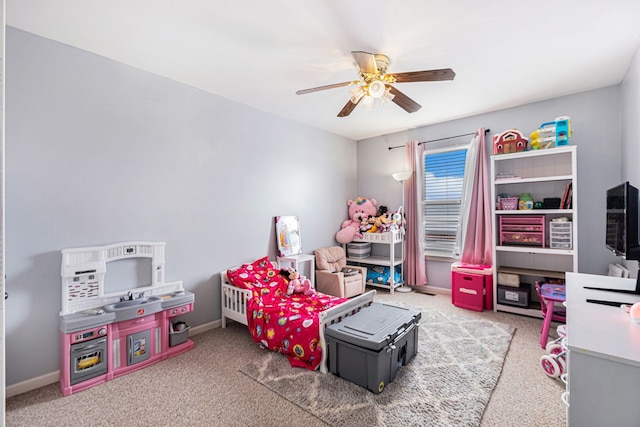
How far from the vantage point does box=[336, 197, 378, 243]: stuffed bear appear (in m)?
4.70

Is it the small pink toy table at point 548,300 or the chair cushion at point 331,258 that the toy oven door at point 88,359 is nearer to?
the chair cushion at point 331,258

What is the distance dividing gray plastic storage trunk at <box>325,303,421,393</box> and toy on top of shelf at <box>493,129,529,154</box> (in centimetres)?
235

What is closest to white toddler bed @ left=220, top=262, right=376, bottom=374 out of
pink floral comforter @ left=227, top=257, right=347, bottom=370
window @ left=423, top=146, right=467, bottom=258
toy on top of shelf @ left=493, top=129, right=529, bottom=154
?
pink floral comforter @ left=227, top=257, right=347, bottom=370

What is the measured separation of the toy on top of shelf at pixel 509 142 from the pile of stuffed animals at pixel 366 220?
1.57 meters

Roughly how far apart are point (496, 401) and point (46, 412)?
9.52 feet

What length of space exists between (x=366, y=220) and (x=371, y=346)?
298 centimetres

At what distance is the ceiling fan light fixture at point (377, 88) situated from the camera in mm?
2268

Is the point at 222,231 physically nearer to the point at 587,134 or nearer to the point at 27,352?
the point at 27,352

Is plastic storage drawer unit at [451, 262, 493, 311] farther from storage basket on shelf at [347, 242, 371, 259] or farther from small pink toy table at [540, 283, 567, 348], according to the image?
storage basket on shelf at [347, 242, 371, 259]

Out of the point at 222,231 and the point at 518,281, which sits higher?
the point at 222,231

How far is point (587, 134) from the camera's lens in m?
3.22

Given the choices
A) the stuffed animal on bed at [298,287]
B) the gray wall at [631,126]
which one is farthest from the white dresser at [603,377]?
the stuffed animal on bed at [298,287]

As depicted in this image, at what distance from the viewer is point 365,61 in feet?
6.82

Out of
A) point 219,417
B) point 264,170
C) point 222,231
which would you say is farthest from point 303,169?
point 219,417
